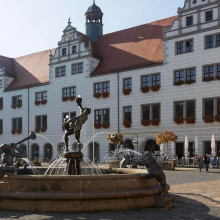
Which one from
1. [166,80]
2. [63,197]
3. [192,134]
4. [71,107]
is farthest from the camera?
[71,107]

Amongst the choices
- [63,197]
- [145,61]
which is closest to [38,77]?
[145,61]

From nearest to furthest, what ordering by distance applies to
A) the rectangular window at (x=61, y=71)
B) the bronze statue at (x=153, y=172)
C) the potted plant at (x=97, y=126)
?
1. the bronze statue at (x=153, y=172)
2. the potted plant at (x=97, y=126)
3. the rectangular window at (x=61, y=71)

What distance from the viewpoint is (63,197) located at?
341 inches

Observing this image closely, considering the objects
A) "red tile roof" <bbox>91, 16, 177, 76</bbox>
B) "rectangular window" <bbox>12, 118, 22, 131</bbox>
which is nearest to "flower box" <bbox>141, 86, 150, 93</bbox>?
"red tile roof" <bbox>91, 16, 177, 76</bbox>

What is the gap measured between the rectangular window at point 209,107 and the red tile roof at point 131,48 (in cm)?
572

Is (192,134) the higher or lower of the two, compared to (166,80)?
lower

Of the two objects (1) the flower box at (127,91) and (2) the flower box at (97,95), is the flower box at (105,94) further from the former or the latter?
(1) the flower box at (127,91)

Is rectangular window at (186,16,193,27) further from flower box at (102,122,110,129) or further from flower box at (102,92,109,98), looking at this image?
flower box at (102,122,110,129)

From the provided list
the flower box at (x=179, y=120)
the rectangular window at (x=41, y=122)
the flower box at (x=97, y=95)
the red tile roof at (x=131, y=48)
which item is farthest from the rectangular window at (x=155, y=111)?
the rectangular window at (x=41, y=122)

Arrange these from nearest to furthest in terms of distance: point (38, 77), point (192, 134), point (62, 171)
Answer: point (62, 171) → point (192, 134) → point (38, 77)

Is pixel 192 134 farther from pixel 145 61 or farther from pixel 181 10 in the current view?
pixel 181 10

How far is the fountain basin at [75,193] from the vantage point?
8758 mm

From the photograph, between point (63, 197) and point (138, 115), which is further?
point (138, 115)

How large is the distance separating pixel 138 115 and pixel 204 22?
978 centimetres
